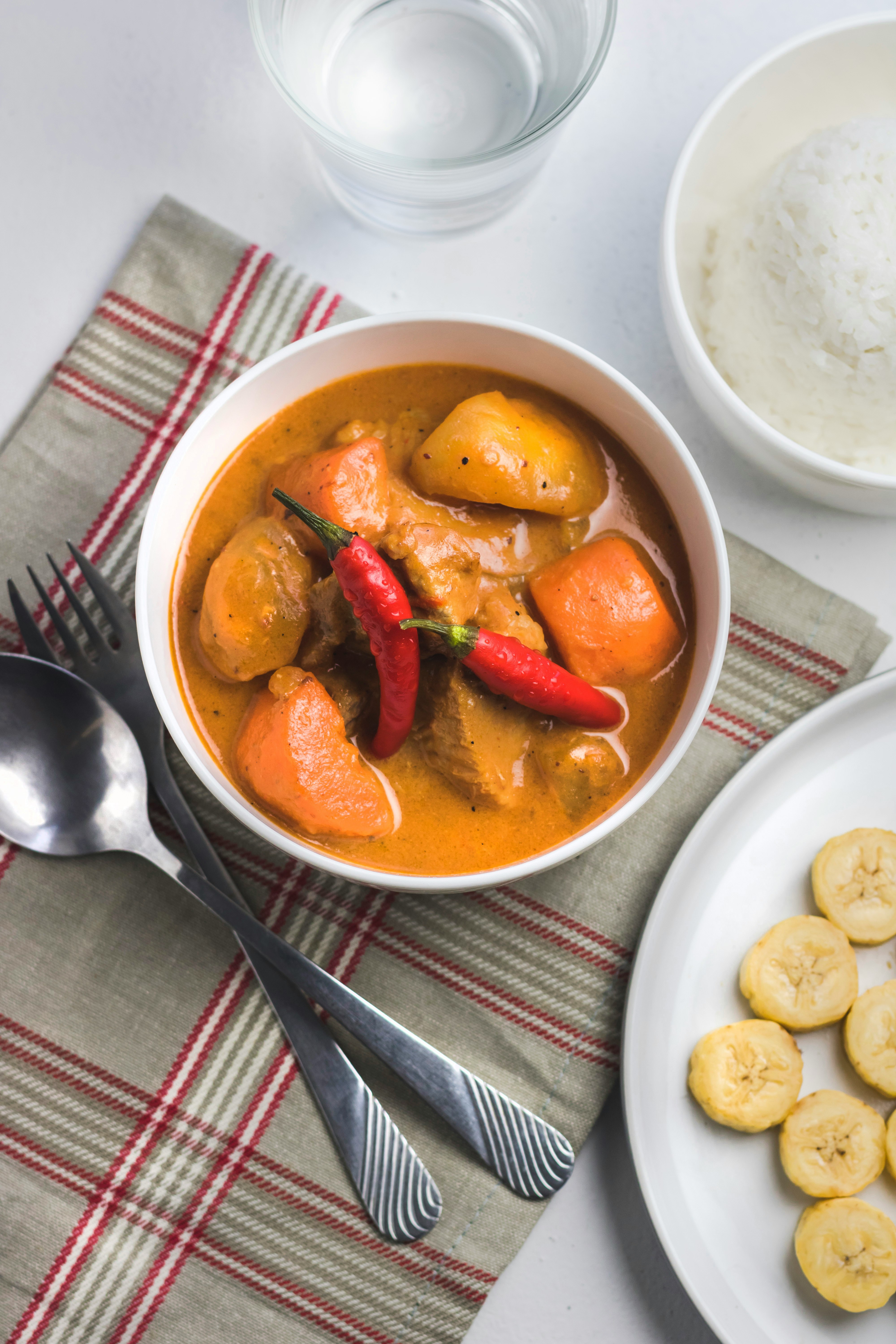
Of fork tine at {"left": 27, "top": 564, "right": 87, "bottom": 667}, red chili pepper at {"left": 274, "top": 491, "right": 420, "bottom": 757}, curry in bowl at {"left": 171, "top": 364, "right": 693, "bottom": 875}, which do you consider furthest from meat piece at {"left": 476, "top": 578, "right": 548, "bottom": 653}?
fork tine at {"left": 27, "top": 564, "right": 87, "bottom": 667}

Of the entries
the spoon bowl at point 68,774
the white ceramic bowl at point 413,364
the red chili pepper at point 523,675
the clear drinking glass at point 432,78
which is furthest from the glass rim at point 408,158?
the spoon bowl at point 68,774

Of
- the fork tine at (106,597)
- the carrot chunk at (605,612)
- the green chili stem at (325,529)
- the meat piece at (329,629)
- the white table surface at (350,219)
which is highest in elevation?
the white table surface at (350,219)

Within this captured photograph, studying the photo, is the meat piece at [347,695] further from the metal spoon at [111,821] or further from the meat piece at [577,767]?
the metal spoon at [111,821]

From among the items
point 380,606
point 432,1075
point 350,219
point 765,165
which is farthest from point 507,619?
point 765,165

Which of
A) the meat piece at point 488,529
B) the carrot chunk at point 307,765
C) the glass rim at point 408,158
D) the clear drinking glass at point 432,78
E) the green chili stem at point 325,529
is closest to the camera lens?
the green chili stem at point 325,529

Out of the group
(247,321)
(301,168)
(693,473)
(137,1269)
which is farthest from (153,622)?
(137,1269)

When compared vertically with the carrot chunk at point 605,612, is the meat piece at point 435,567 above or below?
below

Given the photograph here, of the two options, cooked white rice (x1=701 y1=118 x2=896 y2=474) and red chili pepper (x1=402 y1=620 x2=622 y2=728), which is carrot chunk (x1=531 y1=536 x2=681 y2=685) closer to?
red chili pepper (x1=402 y1=620 x2=622 y2=728)
